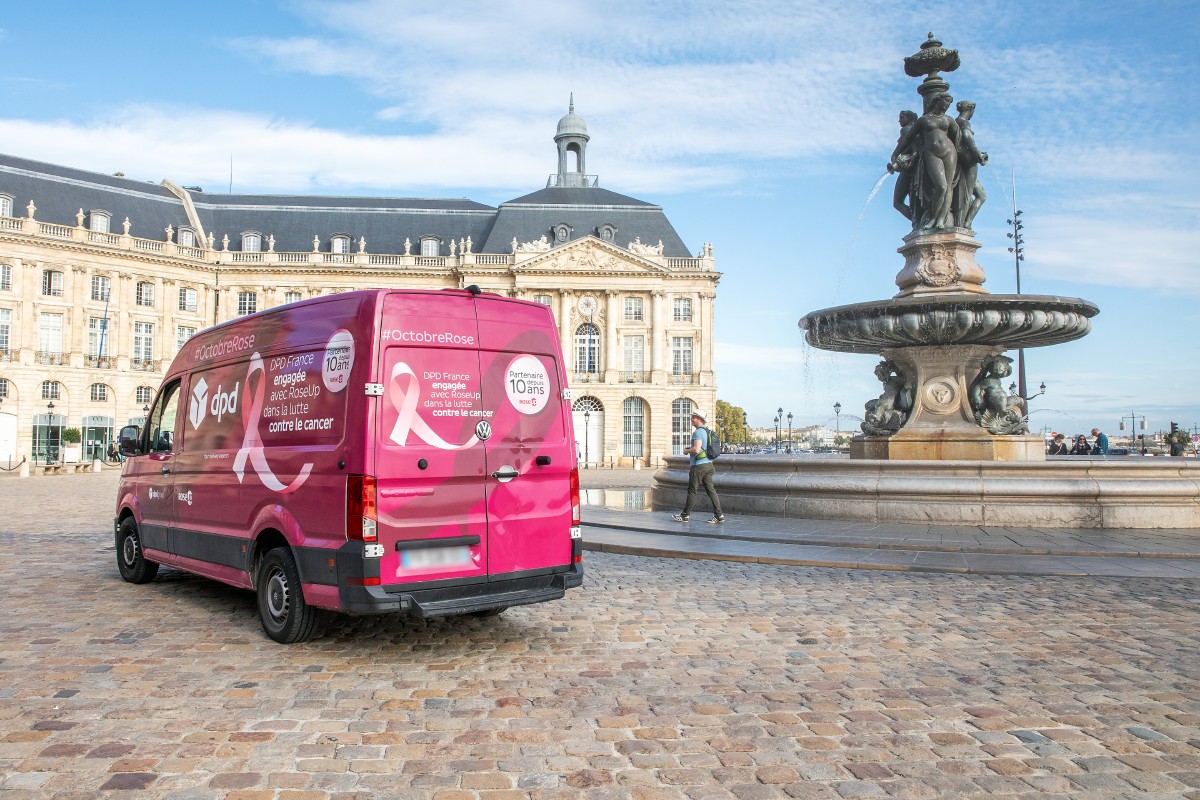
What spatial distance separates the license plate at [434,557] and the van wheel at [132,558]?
14.8 feet

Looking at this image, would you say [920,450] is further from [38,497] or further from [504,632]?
[38,497]

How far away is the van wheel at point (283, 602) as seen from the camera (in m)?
6.34

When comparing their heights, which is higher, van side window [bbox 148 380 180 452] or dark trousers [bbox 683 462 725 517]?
van side window [bbox 148 380 180 452]

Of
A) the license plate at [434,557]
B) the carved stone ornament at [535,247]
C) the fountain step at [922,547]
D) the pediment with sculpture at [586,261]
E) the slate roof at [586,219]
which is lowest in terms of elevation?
the fountain step at [922,547]

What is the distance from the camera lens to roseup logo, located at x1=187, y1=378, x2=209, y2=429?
314 inches

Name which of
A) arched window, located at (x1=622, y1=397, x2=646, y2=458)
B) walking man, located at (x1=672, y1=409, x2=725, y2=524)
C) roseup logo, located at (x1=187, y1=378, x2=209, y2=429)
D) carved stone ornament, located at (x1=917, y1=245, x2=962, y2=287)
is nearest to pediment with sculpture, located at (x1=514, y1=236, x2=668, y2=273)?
arched window, located at (x1=622, y1=397, x2=646, y2=458)

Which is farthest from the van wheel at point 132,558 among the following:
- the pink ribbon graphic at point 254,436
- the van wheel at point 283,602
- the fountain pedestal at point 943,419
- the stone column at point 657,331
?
the stone column at point 657,331

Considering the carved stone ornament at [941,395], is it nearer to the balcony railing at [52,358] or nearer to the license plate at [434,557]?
the license plate at [434,557]

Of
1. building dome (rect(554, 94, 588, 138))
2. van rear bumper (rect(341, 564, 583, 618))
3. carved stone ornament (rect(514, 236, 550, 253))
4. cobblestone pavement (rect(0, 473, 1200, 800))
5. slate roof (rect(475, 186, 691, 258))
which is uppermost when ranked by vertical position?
building dome (rect(554, 94, 588, 138))

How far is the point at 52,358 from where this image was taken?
191 feet

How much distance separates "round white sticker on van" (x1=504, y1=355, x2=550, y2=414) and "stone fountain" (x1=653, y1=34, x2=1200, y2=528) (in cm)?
786

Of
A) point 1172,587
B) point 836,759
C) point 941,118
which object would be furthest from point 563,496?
point 941,118

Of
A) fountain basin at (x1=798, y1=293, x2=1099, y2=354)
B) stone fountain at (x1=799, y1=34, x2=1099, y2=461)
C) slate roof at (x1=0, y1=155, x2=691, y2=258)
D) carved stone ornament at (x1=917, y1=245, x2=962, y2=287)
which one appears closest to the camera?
fountain basin at (x1=798, y1=293, x2=1099, y2=354)

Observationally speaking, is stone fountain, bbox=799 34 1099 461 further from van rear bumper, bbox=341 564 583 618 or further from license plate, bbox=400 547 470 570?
license plate, bbox=400 547 470 570
